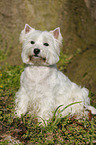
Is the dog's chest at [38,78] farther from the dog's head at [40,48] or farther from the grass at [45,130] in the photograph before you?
the grass at [45,130]

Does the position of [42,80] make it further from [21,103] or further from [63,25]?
[63,25]

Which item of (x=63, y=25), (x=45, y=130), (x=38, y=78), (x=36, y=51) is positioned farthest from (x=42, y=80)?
(x=63, y=25)

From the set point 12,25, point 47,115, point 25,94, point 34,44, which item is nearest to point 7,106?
point 25,94

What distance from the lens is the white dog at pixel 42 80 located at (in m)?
3.89

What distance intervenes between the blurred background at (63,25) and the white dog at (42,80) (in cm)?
146

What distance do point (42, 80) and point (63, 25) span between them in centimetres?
357

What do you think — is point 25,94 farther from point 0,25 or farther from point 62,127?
point 0,25

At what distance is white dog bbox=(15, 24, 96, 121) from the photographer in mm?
3889

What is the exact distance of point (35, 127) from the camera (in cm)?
382

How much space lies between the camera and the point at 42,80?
404cm

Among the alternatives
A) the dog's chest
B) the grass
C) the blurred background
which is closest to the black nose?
the dog's chest

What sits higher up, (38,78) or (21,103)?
(38,78)

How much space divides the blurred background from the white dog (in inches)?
57.3

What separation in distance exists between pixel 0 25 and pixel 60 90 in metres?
4.57
